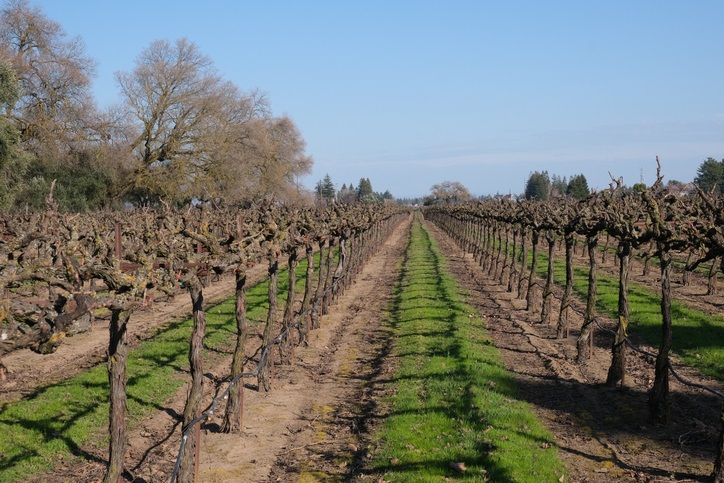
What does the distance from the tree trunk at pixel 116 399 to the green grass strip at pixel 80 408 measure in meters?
2.24

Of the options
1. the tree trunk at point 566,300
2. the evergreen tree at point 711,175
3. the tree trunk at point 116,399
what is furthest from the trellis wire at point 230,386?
the evergreen tree at point 711,175

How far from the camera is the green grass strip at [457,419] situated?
11.9 meters

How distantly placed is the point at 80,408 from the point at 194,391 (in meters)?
4.33

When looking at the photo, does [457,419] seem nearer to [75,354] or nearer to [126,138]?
[75,354]

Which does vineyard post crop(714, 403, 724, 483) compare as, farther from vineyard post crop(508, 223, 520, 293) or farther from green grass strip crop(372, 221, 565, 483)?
vineyard post crop(508, 223, 520, 293)

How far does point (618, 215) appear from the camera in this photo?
1889 cm

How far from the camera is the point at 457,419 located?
14.5 metres

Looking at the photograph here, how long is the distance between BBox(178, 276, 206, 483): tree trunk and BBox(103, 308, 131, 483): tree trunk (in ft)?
3.39

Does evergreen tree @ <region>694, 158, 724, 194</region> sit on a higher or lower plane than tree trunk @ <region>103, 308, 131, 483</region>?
higher

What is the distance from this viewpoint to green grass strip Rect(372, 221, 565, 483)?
39.2 feet

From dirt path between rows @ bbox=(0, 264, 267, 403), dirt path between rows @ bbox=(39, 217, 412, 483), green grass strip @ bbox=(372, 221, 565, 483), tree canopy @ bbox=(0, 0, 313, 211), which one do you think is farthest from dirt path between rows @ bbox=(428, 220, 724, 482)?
tree canopy @ bbox=(0, 0, 313, 211)

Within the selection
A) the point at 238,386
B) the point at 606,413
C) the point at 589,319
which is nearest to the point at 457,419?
the point at 606,413

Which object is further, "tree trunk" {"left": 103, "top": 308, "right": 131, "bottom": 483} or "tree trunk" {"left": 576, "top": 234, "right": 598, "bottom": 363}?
"tree trunk" {"left": 576, "top": 234, "right": 598, "bottom": 363}

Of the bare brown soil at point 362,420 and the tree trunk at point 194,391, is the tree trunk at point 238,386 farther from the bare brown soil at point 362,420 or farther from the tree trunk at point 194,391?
the tree trunk at point 194,391
